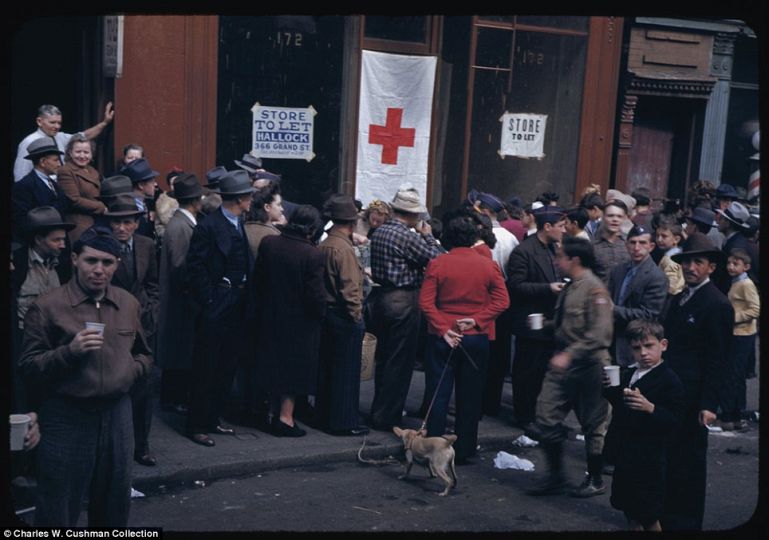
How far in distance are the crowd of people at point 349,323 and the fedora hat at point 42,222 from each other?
0.01m

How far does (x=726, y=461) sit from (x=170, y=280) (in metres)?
4.97

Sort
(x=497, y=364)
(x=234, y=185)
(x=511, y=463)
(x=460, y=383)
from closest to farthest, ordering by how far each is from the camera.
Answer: (x=234, y=185) < (x=460, y=383) < (x=511, y=463) < (x=497, y=364)

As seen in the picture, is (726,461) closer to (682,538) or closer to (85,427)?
(682,538)

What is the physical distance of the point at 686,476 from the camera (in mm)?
6688

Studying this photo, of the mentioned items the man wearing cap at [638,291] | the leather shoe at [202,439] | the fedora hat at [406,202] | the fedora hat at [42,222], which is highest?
the fedora hat at [406,202]

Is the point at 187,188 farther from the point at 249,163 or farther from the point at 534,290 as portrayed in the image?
the point at 249,163

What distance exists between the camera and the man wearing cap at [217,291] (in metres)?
8.20

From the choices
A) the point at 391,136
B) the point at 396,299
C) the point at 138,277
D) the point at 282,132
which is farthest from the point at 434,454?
the point at 391,136

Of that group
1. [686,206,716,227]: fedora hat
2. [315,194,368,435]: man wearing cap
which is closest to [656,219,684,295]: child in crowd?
[686,206,716,227]: fedora hat

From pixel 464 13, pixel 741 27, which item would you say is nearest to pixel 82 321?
pixel 464 13

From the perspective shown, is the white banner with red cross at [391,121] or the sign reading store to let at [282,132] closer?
the sign reading store to let at [282,132]

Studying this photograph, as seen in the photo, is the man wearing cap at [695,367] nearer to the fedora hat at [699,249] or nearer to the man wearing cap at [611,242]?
the fedora hat at [699,249]

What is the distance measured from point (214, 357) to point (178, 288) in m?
0.76

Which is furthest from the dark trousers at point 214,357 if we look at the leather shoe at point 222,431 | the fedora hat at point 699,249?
the fedora hat at point 699,249
